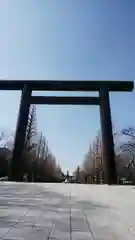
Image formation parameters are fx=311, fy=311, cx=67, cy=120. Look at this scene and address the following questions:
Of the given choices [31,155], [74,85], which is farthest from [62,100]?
[31,155]

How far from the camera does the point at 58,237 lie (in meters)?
4.21

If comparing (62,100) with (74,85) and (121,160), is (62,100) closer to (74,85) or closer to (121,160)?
(74,85)

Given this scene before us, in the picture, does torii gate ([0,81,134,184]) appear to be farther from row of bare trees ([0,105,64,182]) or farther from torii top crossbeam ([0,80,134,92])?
row of bare trees ([0,105,64,182])

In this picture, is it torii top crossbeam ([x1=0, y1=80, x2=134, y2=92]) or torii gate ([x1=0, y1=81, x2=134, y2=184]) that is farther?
torii top crossbeam ([x1=0, y1=80, x2=134, y2=92])

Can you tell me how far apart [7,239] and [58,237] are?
Result: 28.0 inches

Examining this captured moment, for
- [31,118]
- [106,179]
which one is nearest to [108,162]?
[106,179]

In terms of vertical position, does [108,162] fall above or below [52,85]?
below

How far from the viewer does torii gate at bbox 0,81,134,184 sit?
22109 mm

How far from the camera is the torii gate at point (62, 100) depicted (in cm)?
2211

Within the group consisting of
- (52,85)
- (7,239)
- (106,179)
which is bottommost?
(7,239)

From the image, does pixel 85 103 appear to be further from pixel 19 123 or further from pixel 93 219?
pixel 93 219

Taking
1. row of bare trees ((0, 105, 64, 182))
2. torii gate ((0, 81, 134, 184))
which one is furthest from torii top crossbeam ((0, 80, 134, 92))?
row of bare trees ((0, 105, 64, 182))

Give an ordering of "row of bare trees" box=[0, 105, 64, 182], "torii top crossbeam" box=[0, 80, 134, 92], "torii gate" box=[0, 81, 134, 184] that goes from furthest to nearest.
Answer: "row of bare trees" box=[0, 105, 64, 182]
"torii top crossbeam" box=[0, 80, 134, 92]
"torii gate" box=[0, 81, 134, 184]

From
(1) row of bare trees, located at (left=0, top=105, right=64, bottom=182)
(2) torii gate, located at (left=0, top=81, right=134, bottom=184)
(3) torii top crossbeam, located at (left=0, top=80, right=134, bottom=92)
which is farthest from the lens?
(1) row of bare trees, located at (left=0, top=105, right=64, bottom=182)
